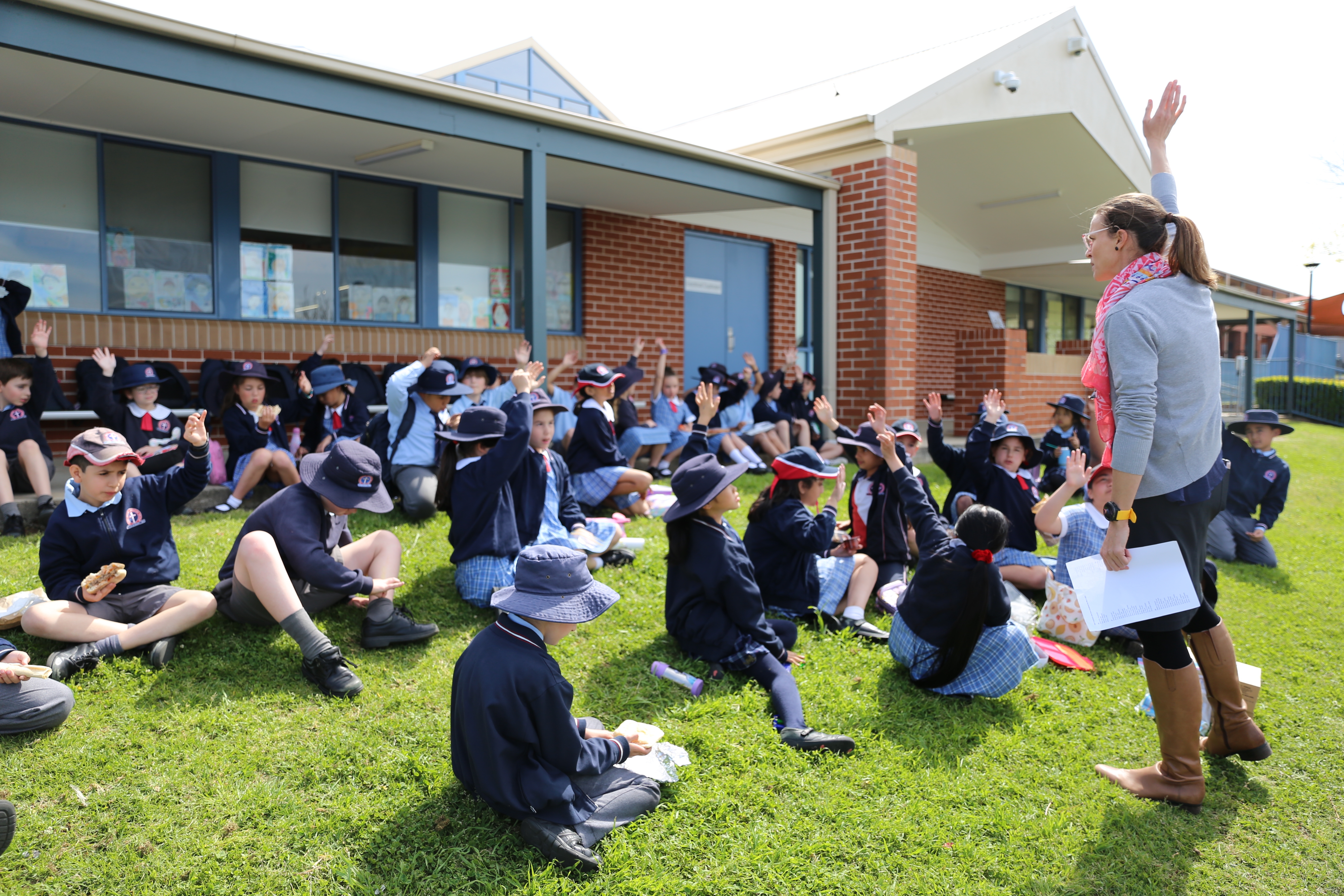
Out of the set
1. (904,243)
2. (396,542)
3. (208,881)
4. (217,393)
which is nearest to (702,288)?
(904,243)

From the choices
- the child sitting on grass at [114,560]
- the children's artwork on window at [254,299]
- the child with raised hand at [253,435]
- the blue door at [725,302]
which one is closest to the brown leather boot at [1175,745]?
the child sitting on grass at [114,560]

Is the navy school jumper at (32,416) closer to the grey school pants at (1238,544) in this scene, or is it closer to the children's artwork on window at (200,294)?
the children's artwork on window at (200,294)

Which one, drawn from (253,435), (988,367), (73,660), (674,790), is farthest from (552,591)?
(988,367)

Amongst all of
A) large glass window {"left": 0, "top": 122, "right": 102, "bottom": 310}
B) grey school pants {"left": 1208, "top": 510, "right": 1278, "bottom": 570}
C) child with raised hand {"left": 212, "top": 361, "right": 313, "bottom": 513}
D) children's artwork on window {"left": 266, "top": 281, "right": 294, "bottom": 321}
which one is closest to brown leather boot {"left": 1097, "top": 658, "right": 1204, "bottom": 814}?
grey school pants {"left": 1208, "top": 510, "right": 1278, "bottom": 570}

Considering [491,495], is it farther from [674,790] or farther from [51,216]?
[51,216]

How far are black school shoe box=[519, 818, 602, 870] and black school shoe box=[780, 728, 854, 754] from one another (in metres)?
1.04

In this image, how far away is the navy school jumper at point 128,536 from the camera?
3725 mm

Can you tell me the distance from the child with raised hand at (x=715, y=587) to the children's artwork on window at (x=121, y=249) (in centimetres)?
588

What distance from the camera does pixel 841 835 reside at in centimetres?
289

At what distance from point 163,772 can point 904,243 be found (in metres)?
8.54

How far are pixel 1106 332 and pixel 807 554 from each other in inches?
87.2

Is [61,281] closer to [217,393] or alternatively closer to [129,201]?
[129,201]

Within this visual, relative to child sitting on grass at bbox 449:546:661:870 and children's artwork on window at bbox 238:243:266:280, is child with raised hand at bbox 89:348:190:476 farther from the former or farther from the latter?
child sitting on grass at bbox 449:546:661:870

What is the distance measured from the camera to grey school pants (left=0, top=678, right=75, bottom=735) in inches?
120
